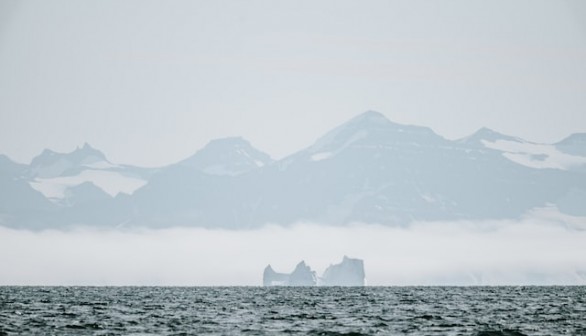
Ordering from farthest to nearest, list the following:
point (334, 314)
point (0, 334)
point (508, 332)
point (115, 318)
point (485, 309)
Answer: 1. point (485, 309)
2. point (334, 314)
3. point (115, 318)
4. point (508, 332)
5. point (0, 334)

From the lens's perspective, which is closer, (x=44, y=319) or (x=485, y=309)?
(x=44, y=319)

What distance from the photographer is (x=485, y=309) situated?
11094 cm

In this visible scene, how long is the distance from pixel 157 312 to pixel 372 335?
34.5 m

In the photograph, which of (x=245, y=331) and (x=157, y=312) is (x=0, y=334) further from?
(x=157, y=312)

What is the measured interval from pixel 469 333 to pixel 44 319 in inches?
1313

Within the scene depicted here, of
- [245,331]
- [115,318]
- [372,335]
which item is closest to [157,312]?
[115,318]

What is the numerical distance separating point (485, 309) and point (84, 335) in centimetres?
5142

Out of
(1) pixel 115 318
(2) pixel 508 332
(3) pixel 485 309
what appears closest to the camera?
(2) pixel 508 332

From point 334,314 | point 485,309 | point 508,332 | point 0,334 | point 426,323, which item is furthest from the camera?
point 485,309

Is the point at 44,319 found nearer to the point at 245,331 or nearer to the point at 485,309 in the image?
the point at 245,331

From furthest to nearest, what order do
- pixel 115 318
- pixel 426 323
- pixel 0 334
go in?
pixel 115 318 → pixel 426 323 → pixel 0 334

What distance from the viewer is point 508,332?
75.0 meters

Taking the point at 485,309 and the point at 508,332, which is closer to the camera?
the point at 508,332

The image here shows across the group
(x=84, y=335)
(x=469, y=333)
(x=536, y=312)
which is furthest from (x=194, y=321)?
(x=536, y=312)
